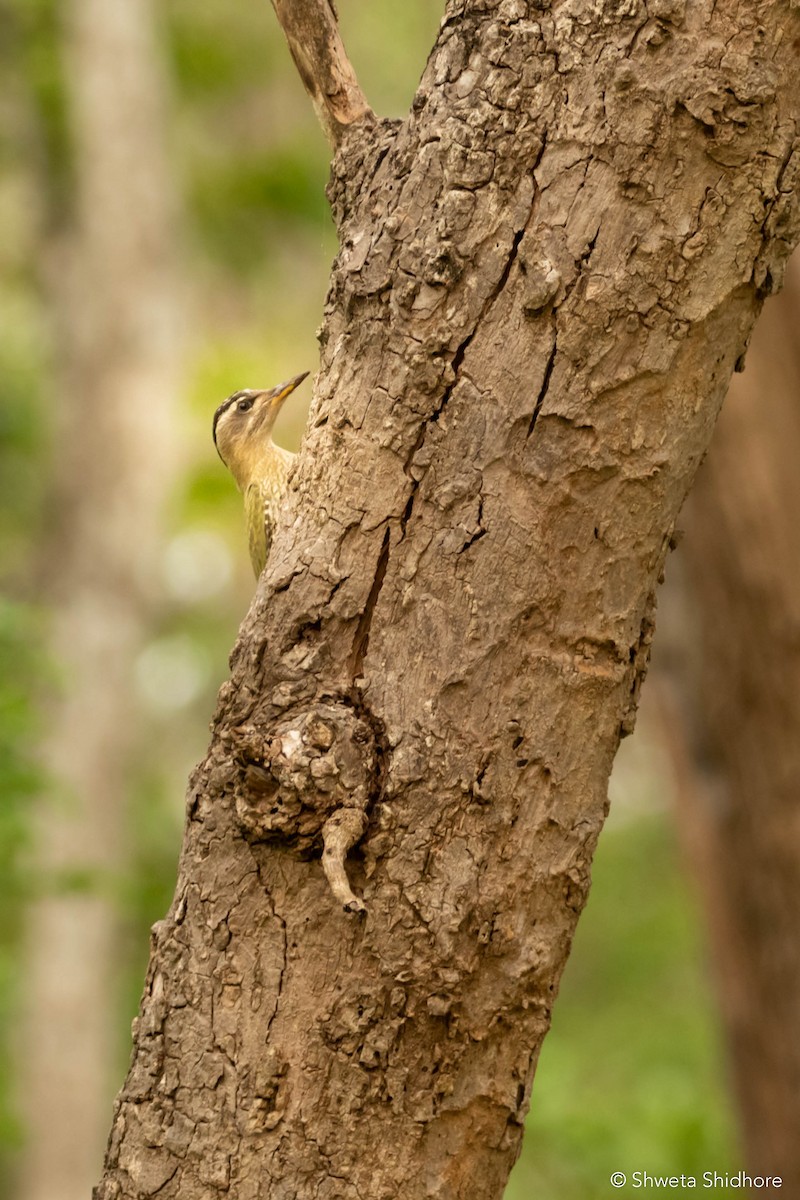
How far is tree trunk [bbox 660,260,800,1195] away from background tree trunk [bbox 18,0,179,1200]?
6324 millimetres

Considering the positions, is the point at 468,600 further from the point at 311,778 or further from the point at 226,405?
the point at 226,405

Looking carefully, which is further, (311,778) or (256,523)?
(256,523)

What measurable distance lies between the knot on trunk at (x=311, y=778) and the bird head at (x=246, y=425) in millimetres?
2467

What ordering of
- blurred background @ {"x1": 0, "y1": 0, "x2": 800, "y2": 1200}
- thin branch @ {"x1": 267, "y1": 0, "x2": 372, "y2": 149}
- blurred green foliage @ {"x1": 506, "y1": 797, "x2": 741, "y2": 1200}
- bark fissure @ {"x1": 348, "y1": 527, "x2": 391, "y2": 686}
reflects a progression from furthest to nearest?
blurred green foliage @ {"x1": 506, "y1": 797, "x2": 741, "y2": 1200}
blurred background @ {"x1": 0, "y1": 0, "x2": 800, "y2": 1200}
thin branch @ {"x1": 267, "y1": 0, "x2": 372, "y2": 149}
bark fissure @ {"x1": 348, "y1": 527, "x2": 391, "y2": 686}

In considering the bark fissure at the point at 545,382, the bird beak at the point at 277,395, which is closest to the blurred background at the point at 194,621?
the bird beak at the point at 277,395

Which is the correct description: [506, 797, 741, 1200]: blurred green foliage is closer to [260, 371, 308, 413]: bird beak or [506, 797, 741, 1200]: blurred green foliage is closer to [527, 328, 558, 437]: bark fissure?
[260, 371, 308, 413]: bird beak

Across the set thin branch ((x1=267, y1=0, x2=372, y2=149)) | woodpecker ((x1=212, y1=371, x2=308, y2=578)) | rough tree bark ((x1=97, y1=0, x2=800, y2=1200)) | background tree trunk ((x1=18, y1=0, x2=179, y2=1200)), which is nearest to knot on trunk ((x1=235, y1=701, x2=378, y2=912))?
rough tree bark ((x1=97, y1=0, x2=800, y2=1200))

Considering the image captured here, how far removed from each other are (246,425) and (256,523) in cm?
37

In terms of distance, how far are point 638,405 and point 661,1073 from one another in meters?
10.3

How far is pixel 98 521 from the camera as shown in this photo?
11.8m

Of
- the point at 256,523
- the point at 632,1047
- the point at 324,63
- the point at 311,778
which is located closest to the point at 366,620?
the point at 311,778

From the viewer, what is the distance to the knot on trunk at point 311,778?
6.61ft

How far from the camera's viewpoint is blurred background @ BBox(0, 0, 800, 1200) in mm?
5695

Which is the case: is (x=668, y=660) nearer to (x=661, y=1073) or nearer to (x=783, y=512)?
(x=783, y=512)
